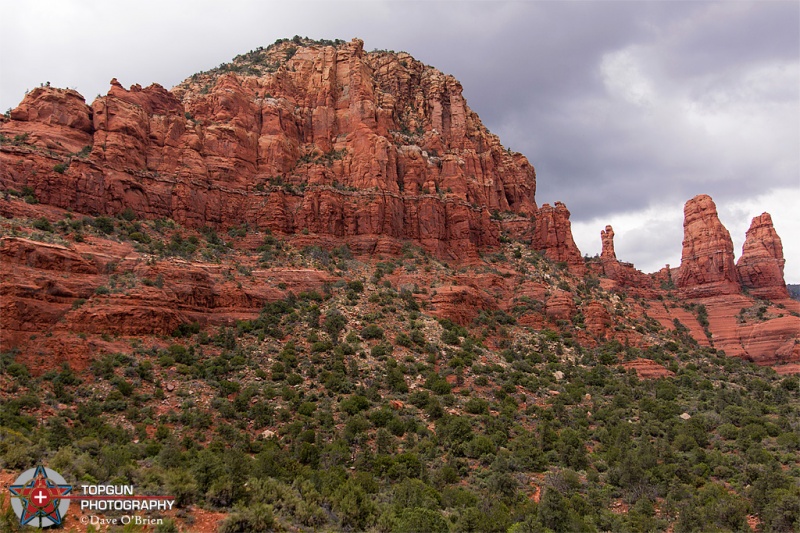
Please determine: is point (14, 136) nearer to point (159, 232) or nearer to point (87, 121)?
point (87, 121)

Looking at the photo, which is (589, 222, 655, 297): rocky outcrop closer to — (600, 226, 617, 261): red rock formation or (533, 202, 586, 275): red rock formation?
(600, 226, 617, 261): red rock formation

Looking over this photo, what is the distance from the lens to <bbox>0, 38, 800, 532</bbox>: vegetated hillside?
2238 centimetres

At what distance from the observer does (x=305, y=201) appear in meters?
55.5

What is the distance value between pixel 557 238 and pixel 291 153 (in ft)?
114

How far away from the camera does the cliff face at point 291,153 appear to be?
4697cm

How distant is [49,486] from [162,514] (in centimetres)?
290

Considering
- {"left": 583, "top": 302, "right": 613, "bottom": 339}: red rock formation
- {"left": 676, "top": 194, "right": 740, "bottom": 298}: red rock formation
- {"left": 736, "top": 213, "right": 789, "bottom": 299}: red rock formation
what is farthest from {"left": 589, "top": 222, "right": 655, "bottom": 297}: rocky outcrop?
{"left": 583, "top": 302, "right": 613, "bottom": 339}: red rock formation

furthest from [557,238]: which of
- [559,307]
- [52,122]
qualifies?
[52,122]

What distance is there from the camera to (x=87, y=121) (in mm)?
48938

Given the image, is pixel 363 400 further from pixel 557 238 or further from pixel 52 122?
pixel 557 238

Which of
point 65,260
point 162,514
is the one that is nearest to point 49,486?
point 162,514

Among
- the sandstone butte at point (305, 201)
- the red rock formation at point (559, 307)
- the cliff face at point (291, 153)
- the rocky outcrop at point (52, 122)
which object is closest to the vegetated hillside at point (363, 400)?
the red rock formation at point (559, 307)

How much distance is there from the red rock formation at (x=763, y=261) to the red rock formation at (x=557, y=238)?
35762mm

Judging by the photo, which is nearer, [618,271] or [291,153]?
[291,153]
